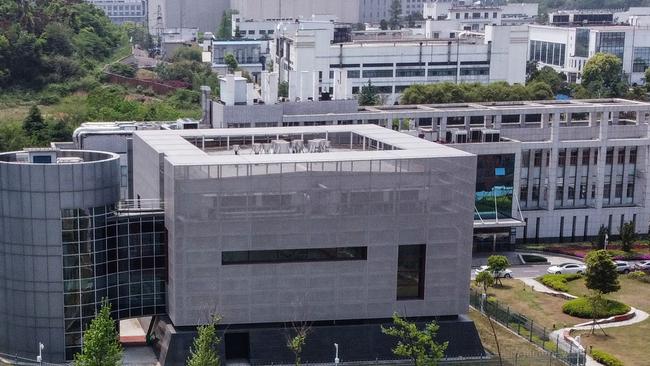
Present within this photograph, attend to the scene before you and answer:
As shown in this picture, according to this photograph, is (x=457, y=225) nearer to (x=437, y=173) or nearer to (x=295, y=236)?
(x=437, y=173)

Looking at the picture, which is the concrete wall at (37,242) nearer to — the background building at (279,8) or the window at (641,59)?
the window at (641,59)

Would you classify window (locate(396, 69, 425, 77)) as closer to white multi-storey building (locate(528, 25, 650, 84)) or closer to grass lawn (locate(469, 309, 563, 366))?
white multi-storey building (locate(528, 25, 650, 84))

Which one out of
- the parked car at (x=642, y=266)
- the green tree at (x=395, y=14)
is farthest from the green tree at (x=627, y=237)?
the green tree at (x=395, y=14)

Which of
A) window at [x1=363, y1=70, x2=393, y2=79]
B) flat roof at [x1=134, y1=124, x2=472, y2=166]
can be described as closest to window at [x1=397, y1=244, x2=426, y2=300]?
flat roof at [x1=134, y1=124, x2=472, y2=166]

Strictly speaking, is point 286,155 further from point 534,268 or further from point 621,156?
point 621,156

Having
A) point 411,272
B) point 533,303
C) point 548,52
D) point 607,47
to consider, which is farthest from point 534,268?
point 548,52
